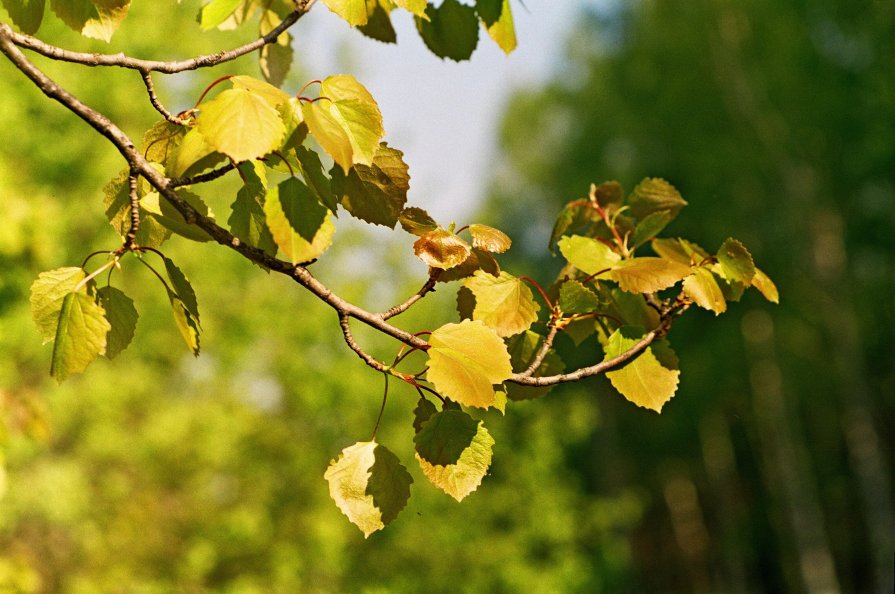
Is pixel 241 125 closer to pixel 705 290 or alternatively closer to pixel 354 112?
pixel 354 112

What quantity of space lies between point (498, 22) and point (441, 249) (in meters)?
0.51

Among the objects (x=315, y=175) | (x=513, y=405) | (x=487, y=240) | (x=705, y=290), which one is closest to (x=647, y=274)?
(x=705, y=290)

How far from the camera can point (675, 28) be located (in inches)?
560

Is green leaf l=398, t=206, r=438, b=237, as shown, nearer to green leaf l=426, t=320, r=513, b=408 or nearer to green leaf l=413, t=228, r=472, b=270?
green leaf l=413, t=228, r=472, b=270

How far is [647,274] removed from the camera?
106 cm

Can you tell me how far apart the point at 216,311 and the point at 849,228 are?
30.6 ft

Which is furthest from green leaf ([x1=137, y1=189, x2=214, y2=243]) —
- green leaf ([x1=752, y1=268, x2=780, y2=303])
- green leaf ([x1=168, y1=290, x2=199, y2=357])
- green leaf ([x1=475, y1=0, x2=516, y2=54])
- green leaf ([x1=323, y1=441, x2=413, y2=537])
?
green leaf ([x1=752, y1=268, x2=780, y2=303])

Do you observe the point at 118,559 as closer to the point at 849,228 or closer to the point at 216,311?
the point at 216,311

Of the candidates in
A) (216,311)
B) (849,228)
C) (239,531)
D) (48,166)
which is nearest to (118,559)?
(239,531)

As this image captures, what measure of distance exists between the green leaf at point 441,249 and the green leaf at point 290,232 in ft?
0.53

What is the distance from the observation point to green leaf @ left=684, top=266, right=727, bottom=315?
41.8 inches

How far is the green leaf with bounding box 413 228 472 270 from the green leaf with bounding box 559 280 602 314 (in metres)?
0.14

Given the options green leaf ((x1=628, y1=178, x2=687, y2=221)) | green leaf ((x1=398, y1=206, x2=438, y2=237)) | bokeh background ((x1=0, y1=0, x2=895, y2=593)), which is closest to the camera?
green leaf ((x1=398, y1=206, x2=438, y2=237))

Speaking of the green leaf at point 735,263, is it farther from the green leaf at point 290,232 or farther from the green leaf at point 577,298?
the green leaf at point 290,232
